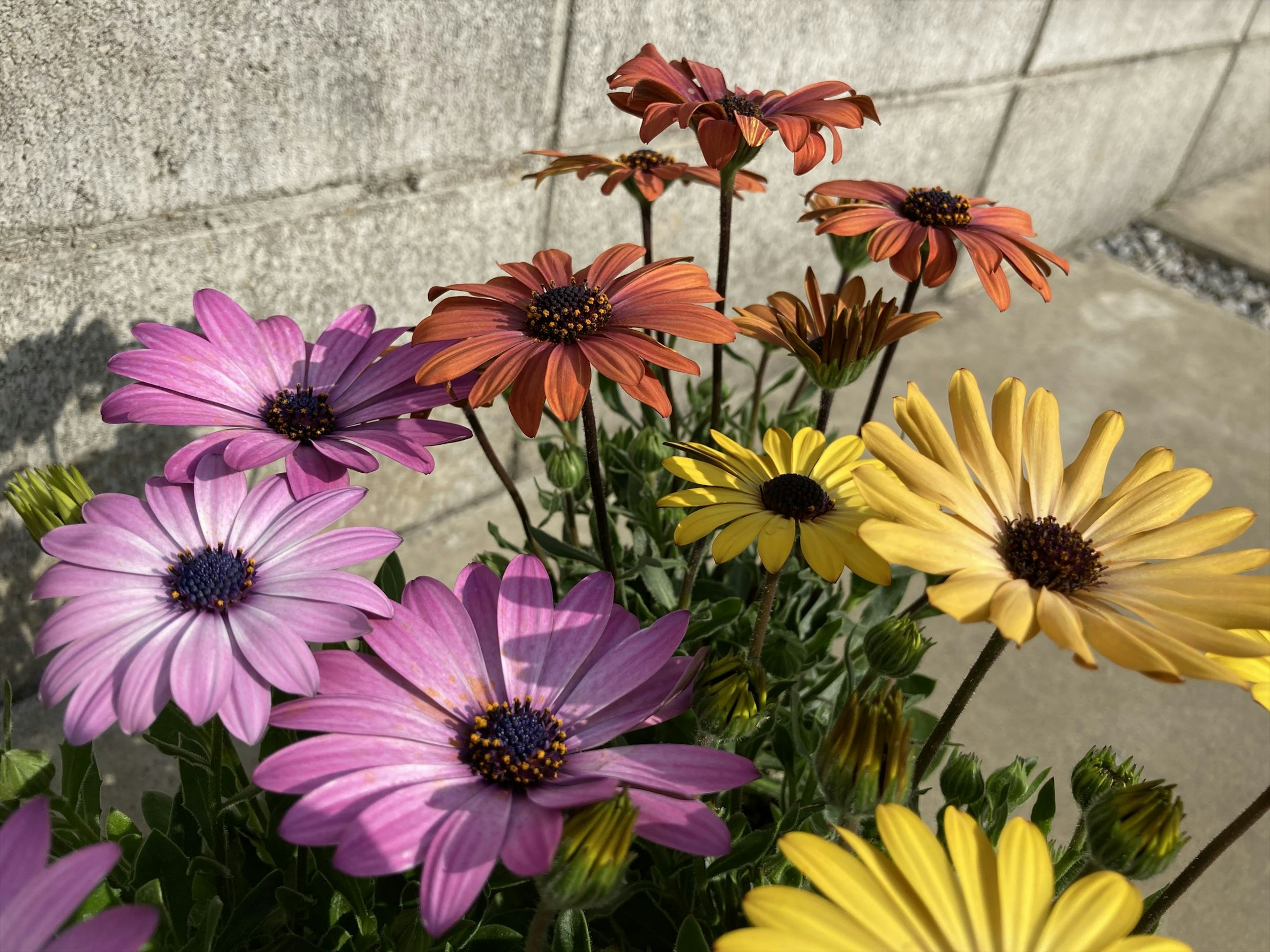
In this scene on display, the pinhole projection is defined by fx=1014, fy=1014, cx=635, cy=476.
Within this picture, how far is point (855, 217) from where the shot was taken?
0.79 metres

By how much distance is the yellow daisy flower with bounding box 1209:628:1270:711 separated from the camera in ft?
1.74

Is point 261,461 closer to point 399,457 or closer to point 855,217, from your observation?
point 399,457

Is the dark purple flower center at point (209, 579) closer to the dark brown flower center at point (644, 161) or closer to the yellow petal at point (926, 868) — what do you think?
the yellow petal at point (926, 868)

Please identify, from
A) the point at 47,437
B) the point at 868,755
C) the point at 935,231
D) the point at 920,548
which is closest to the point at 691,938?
the point at 868,755

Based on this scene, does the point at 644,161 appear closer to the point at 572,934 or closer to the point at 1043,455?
the point at 1043,455

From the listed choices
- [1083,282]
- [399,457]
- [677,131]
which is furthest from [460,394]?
[1083,282]

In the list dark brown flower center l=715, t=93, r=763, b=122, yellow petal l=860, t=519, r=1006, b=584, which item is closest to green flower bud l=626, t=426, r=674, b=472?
dark brown flower center l=715, t=93, r=763, b=122

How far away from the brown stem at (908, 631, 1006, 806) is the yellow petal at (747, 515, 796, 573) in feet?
0.40

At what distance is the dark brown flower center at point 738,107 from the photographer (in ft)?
2.39

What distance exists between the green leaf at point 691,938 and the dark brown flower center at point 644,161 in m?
0.62

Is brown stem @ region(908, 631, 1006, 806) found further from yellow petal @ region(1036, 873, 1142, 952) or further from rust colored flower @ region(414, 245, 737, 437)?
rust colored flower @ region(414, 245, 737, 437)

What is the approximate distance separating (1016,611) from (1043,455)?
0.56 ft

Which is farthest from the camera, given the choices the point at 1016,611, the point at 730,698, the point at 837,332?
the point at 837,332

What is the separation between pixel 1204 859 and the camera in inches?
22.5
